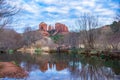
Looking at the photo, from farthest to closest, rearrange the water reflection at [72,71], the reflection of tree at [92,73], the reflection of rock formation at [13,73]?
the water reflection at [72,71]
the reflection of tree at [92,73]
the reflection of rock formation at [13,73]

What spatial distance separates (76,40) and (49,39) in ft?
104

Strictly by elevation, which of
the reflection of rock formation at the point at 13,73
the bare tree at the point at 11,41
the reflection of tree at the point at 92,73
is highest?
the bare tree at the point at 11,41

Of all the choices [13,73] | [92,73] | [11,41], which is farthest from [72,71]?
[11,41]

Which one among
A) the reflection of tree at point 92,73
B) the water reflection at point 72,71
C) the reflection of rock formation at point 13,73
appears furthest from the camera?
the water reflection at point 72,71

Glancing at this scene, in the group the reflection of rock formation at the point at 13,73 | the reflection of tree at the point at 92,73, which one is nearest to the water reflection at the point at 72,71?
the reflection of tree at the point at 92,73

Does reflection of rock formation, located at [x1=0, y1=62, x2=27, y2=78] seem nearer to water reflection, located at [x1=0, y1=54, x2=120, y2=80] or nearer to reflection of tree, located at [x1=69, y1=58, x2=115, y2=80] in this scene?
water reflection, located at [x1=0, y1=54, x2=120, y2=80]

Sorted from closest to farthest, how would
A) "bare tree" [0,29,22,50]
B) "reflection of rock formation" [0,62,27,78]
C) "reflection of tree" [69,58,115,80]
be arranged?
"reflection of rock formation" [0,62,27,78] < "reflection of tree" [69,58,115,80] < "bare tree" [0,29,22,50]

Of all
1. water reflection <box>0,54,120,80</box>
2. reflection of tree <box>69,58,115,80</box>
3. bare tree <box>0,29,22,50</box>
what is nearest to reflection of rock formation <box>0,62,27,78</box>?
water reflection <box>0,54,120,80</box>

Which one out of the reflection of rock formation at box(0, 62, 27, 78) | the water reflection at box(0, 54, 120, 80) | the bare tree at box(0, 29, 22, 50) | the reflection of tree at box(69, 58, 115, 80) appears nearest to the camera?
the reflection of rock formation at box(0, 62, 27, 78)

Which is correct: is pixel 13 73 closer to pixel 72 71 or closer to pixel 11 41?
pixel 72 71

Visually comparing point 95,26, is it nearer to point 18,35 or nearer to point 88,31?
point 88,31

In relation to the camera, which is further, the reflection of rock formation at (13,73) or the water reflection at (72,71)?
the water reflection at (72,71)

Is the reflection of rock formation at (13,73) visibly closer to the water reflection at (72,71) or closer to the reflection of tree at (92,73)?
the water reflection at (72,71)

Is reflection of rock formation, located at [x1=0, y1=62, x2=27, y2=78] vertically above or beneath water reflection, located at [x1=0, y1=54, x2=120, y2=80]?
above
